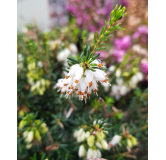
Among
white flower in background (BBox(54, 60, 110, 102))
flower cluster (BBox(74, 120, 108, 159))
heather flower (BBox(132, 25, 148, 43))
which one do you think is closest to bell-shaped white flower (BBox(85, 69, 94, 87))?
white flower in background (BBox(54, 60, 110, 102))

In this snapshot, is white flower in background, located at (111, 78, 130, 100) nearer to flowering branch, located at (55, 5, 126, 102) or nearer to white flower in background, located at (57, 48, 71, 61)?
white flower in background, located at (57, 48, 71, 61)

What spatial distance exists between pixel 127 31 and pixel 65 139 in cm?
139

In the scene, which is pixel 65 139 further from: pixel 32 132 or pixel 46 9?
pixel 46 9

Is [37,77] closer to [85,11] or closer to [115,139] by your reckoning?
[115,139]

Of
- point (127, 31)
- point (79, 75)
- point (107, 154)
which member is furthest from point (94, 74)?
point (127, 31)

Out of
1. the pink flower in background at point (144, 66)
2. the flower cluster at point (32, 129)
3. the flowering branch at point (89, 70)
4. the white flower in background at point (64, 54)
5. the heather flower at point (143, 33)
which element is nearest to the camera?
the flowering branch at point (89, 70)

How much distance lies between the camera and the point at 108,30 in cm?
46

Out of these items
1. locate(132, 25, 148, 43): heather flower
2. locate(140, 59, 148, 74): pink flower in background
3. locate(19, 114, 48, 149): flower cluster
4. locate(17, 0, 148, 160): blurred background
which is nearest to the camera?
locate(19, 114, 48, 149): flower cluster

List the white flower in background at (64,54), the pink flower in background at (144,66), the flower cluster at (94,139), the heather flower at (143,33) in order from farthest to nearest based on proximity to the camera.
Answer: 1. the heather flower at (143,33)
2. the pink flower in background at (144,66)
3. the white flower in background at (64,54)
4. the flower cluster at (94,139)

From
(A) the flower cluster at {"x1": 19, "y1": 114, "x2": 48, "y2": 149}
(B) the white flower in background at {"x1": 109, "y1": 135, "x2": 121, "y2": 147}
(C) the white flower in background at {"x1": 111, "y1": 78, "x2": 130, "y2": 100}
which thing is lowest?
(B) the white flower in background at {"x1": 109, "y1": 135, "x2": 121, "y2": 147}

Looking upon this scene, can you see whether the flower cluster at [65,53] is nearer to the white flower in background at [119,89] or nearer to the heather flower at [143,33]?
the white flower in background at [119,89]

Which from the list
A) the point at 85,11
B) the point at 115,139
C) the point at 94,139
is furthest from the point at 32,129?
the point at 85,11

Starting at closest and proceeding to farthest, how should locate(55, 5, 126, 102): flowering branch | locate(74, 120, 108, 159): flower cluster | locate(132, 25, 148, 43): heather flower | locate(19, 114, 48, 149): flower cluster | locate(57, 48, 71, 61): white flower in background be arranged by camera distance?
locate(55, 5, 126, 102): flowering branch → locate(74, 120, 108, 159): flower cluster → locate(19, 114, 48, 149): flower cluster → locate(57, 48, 71, 61): white flower in background → locate(132, 25, 148, 43): heather flower

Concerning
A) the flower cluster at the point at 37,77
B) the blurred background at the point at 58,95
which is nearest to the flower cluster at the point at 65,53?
the blurred background at the point at 58,95
